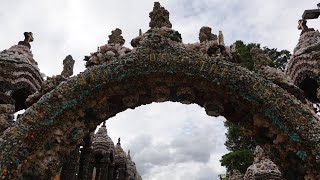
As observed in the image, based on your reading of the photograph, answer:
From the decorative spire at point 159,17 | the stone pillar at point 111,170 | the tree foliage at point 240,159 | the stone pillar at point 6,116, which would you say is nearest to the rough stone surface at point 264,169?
the decorative spire at point 159,17

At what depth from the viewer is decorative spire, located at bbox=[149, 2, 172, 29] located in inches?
254

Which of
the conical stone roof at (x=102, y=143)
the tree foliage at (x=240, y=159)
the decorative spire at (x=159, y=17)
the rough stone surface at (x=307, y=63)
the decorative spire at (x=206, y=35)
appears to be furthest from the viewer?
the tree foliage at (x=240, y=159)

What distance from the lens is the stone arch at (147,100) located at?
16.9ft

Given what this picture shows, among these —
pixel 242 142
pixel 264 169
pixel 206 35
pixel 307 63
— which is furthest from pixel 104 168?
pixel 242 142

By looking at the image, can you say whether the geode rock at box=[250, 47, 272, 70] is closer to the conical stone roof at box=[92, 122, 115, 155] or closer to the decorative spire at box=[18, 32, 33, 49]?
the decorative spire at box=[18, 32, 33, 49]

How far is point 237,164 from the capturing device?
20031mm

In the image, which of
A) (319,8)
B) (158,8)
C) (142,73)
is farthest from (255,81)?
(319,8)

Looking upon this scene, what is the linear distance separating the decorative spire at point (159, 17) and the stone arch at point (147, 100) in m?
0.87

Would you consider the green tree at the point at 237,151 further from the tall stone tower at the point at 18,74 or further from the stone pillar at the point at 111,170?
the tall stone tower at the point at 18,74

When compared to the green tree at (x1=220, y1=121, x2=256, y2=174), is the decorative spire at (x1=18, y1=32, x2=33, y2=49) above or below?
below

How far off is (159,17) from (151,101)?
1.61 meters

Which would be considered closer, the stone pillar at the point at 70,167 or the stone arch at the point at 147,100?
the stone arch at the point at 147,100

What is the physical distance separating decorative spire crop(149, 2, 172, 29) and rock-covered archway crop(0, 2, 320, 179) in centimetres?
59

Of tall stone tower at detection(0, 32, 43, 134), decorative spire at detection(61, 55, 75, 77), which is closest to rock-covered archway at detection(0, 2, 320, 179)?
tall stone tower at detection(0, 32, 43, 134)
